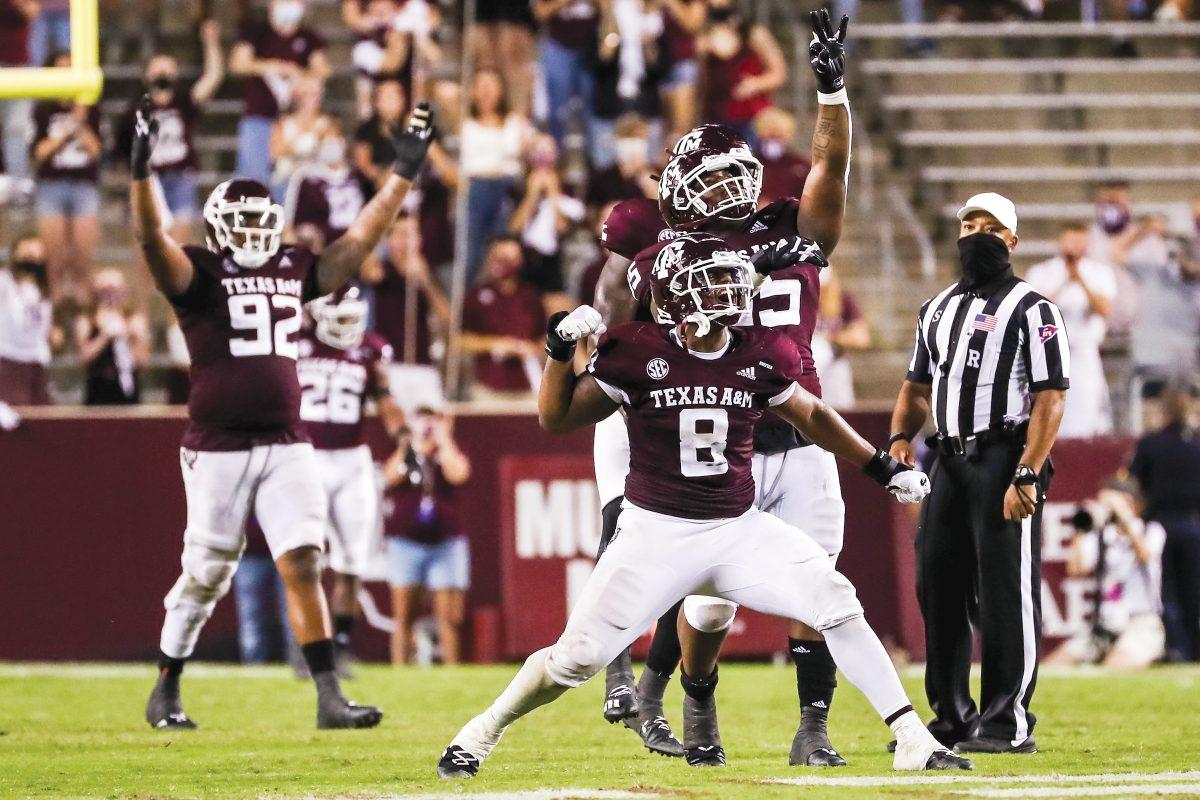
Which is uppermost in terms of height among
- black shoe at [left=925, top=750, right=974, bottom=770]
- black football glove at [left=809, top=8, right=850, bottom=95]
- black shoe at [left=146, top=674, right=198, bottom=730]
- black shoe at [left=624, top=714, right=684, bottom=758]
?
black football glove at [left=809, top=8, right=850, bottom=95]

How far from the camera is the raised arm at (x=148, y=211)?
7.27m

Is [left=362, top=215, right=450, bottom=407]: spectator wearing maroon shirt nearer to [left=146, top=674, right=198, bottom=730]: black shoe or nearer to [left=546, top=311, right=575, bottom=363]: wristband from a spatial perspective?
[left=146, top=674, right=198, bottom=730]: black shoe

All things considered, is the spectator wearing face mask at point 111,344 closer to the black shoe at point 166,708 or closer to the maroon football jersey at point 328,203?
the maroon football jersey at point 328,203

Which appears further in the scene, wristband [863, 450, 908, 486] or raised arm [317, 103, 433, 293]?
raised arm [317, 103, 433, 293]

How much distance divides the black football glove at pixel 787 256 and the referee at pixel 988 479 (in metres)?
1.20

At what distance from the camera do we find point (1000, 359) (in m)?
6.89

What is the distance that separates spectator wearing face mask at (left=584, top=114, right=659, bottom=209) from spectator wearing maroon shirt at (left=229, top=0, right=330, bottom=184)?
2417mm

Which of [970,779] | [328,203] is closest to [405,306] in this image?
[328,203]

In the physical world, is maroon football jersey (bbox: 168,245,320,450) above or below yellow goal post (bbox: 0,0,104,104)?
below

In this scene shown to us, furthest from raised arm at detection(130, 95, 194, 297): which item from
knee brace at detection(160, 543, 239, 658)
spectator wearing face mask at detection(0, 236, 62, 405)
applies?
spectator wearing face mask at detection(0, 236, 62, 405)

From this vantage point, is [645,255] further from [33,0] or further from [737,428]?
[33,0]

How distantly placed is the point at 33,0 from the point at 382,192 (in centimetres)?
594

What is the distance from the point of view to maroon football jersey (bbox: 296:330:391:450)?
1052 centimetres

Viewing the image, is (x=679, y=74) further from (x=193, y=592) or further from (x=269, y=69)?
(x=193, y=592)
